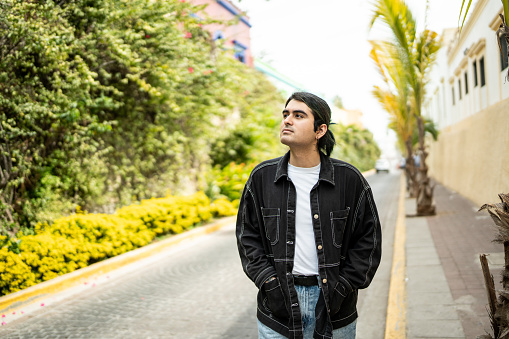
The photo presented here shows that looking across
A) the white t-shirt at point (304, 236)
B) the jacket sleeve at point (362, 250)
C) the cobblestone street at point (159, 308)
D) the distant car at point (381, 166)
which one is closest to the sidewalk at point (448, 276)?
the jacket sleeve at point (362, 250)

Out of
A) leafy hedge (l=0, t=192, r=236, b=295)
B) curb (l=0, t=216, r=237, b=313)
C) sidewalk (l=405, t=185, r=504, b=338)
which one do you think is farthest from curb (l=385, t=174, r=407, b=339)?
leafy hedge (l=0, t=192, r=236, b=295)

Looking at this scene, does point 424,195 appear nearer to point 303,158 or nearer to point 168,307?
point 168,307

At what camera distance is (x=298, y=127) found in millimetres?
2480

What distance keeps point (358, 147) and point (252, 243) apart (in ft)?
156

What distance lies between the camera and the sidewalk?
456 cm

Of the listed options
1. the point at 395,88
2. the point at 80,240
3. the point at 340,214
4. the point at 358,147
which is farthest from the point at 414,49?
the point at 358,147

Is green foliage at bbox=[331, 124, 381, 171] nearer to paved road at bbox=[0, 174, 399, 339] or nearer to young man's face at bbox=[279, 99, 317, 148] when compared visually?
paved road at bbox=[0, 174, 399, 339]

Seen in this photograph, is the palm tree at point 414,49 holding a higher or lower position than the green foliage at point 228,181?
higher

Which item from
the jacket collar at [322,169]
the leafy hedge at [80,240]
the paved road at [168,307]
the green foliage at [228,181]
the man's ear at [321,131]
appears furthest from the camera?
the green foliage at [228,181]

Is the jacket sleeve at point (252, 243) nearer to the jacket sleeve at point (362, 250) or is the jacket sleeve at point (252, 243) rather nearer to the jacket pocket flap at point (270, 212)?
the jacket pocket flap at point (270, 212)

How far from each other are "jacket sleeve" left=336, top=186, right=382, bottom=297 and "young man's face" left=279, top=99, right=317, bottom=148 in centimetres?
41

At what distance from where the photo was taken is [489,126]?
1192 centimetres

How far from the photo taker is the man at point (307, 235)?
2348 mm

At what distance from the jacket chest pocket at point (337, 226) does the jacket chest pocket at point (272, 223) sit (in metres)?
0.27
